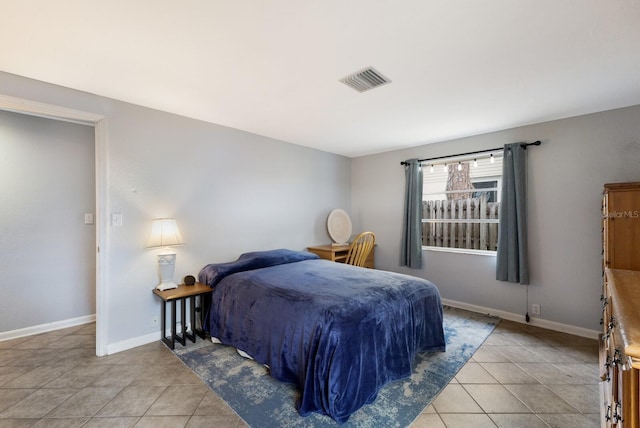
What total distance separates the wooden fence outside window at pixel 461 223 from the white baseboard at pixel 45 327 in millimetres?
4529

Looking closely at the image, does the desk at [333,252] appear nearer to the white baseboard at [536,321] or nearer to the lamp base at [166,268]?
the white baseboard at [536,321]

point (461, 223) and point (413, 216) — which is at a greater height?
point (413, 216)

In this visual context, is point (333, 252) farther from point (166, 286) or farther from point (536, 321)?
point (536, 321)

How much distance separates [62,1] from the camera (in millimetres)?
1367

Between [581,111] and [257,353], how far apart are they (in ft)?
12.7

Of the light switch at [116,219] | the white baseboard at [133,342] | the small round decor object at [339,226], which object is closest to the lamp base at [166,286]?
the white baseboard at [133,342]

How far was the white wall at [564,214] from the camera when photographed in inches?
106

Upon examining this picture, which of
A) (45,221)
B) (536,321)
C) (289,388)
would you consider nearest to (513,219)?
(536,321)

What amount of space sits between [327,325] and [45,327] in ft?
10.6

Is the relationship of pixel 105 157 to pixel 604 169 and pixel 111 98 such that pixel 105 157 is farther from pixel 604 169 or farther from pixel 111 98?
pixel 604 169

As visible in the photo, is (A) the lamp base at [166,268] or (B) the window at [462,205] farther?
(B) the window at [462,205]

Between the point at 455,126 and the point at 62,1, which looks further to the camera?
the point at 455,126

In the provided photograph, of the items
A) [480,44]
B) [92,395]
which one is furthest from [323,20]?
[92,395]

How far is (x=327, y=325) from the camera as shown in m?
1.73
